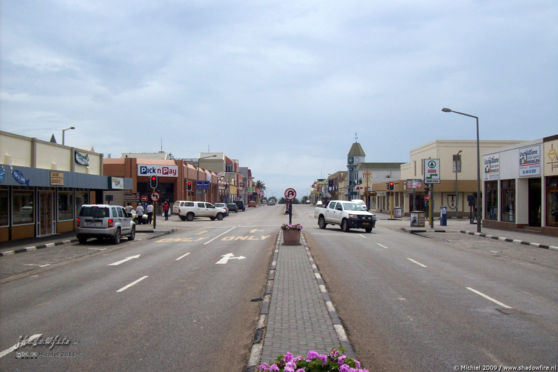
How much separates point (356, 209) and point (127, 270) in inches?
770

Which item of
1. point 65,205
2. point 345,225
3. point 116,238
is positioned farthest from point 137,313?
point 345,225

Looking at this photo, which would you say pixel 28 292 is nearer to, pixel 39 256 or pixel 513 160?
pixel 39 256

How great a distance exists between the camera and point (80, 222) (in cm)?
2097

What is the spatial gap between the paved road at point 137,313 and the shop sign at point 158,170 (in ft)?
130

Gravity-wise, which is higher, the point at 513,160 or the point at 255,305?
the point at 513,160

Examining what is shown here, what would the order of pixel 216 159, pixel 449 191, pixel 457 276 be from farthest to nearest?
pixel 216 159 → pixel 449 191 → pixel 457 276

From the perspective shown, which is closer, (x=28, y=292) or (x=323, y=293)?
(x=323, y=293)

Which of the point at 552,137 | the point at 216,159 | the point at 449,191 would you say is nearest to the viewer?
the point at 552,137

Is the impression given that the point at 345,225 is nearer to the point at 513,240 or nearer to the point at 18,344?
the point at 513,240

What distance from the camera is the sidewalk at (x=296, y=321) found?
577 centimetres

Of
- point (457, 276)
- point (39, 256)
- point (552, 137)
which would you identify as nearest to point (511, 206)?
point (552, 137)

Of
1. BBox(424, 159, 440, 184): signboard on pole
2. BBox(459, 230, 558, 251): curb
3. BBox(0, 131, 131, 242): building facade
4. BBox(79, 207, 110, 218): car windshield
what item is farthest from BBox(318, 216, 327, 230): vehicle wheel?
BBox(79, 207, 110, 218): car windshield

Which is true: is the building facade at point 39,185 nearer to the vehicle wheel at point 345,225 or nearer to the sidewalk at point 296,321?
the sidewalk at point 296,321

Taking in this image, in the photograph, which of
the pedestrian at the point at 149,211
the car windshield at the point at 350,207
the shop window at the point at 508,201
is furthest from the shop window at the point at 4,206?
the shop window at the point at 508,201
